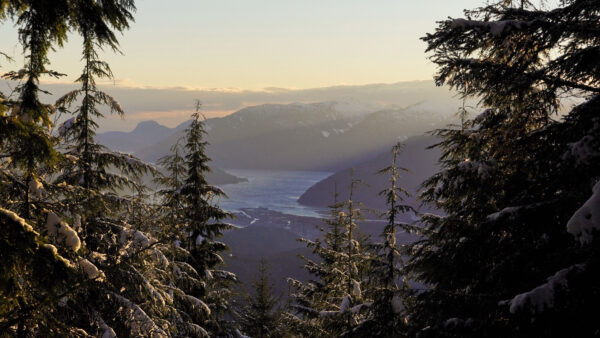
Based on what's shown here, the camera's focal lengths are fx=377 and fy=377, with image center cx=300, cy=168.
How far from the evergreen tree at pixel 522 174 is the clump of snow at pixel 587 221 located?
1.34 feet

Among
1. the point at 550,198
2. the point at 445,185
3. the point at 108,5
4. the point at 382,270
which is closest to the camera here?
the point at 108,5

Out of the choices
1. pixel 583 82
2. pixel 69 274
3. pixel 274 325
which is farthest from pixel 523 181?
pixel 274 325

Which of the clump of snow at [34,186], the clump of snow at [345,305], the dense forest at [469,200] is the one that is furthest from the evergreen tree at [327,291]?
the clump of snow at [34,186]

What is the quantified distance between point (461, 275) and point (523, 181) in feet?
5.44

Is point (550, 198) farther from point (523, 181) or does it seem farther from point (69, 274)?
point (69, 274)

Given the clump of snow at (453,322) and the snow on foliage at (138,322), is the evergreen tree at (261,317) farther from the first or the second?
the clump of snow at (453,322)

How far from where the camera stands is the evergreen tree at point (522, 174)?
4316mm

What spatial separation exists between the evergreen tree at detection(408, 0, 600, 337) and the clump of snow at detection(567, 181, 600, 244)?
1.34 ft

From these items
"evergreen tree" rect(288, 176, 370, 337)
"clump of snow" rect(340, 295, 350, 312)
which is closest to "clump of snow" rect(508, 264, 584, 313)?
"evergreen tree" rect(288, 176, 370, 337)

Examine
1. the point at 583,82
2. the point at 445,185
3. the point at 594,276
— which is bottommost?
the point at 594,276

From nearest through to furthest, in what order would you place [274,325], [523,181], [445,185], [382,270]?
[523,181], [445,185], [382,270], [274,325]

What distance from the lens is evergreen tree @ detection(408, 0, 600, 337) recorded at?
4.32 m

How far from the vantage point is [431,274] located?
6.02 m

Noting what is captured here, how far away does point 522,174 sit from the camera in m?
5.68
